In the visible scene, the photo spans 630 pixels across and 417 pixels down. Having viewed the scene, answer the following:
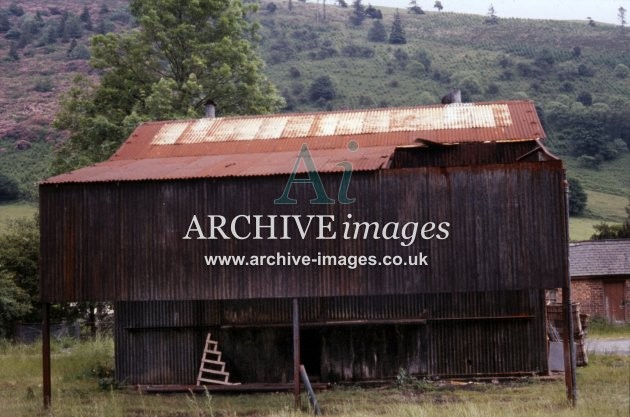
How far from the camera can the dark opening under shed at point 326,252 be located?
57.1 feet

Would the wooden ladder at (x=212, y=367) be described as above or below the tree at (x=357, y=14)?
below

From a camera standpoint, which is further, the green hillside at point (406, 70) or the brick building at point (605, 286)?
the green hillside at point (406, 70)

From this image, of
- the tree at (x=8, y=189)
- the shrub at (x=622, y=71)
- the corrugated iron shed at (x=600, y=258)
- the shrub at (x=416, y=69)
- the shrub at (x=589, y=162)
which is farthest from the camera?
the shrub at (x=416, y=69)

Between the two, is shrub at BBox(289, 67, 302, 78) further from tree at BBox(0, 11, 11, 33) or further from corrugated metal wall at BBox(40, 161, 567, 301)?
corrugated metal wall at BBox(40, 161, 567, 301)

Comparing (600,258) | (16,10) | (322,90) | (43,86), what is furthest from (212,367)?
(16,10)

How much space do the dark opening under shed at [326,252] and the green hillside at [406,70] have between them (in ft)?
146

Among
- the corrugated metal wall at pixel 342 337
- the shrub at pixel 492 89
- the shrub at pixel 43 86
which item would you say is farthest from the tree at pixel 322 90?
the corrugated metal wall at pixel 342 337

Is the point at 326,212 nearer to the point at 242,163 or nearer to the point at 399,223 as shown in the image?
the point at 399,223

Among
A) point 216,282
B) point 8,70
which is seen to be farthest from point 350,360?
point 8,70

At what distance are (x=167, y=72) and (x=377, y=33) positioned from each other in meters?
92.8

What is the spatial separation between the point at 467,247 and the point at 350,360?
16.8 ft

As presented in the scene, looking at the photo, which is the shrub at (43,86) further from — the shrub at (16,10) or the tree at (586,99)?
the tree at (586,99)

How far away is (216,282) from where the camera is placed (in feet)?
59.7

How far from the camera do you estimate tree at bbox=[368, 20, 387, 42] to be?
126m
